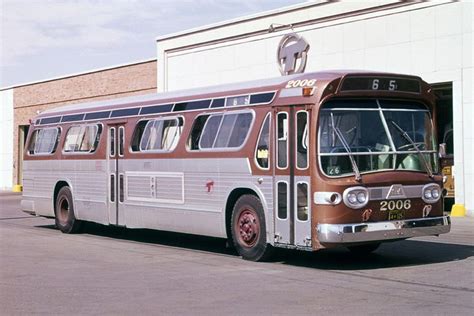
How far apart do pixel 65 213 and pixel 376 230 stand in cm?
908

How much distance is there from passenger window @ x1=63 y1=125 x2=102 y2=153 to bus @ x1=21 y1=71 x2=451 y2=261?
162 centimetres

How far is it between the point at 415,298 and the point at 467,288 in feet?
3.34

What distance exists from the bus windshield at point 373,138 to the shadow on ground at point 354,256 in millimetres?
1589

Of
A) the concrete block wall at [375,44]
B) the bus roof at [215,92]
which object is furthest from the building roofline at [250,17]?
the bus roof at [215,92]

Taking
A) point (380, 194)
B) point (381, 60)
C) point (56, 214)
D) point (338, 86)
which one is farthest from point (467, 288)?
point (381, 60)

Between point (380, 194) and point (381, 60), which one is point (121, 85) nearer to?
point (381, 60)

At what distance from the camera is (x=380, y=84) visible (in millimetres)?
11406

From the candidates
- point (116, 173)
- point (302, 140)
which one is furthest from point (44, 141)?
point (302, 140)

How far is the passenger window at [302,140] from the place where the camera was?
11.1 meters

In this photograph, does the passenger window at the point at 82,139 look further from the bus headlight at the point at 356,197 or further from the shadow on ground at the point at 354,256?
the bus headlight at the point at 356,197

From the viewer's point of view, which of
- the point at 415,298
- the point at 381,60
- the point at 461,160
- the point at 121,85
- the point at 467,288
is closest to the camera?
the point at 415,298

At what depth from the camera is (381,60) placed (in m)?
22.1

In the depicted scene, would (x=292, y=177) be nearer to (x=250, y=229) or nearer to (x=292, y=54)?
(x=250, y=229)

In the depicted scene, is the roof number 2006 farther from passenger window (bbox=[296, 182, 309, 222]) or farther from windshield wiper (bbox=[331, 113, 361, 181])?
passenger window (bbox=[296, 182, 309, 222])
